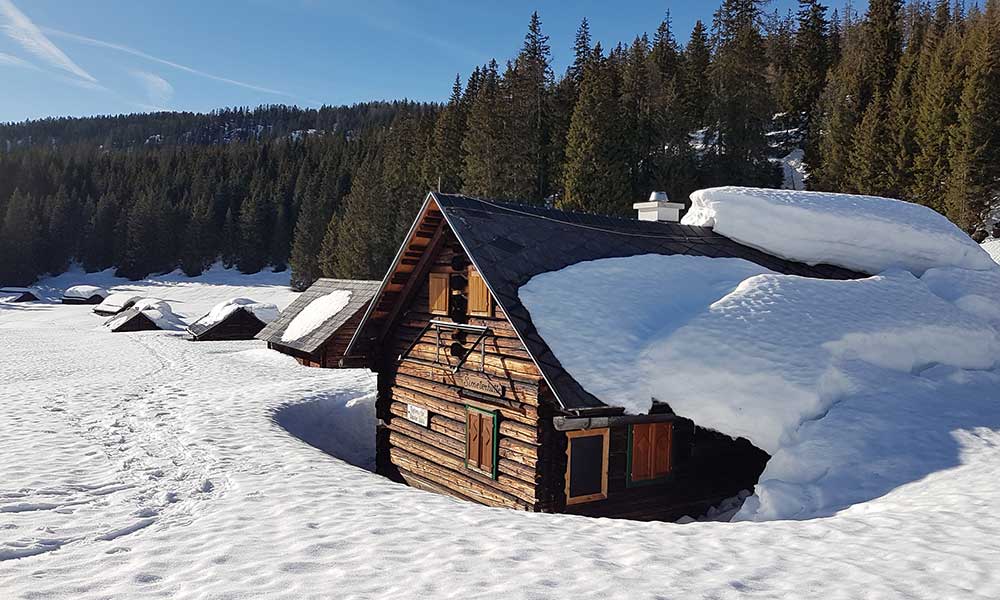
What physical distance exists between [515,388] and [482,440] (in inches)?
67.2

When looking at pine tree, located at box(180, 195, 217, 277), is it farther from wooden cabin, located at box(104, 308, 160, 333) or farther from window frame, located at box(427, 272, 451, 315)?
window frame, located at box(427, 272, 451, 315)

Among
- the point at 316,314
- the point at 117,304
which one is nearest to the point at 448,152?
the point at 117,304

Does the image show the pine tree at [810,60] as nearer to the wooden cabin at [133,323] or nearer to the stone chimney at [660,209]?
the stone chimney at [660,209]

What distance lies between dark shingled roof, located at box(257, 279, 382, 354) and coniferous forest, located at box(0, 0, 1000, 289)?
2247 centimetres

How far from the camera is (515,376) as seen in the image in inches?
472

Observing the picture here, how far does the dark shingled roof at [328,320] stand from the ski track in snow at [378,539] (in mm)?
9777

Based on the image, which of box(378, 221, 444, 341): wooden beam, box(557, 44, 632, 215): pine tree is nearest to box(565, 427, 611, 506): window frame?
box(378, 221, 444, 341): wooden beam

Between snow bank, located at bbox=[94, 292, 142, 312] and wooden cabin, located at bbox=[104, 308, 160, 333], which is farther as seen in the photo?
snow bank, located at bbox=[94, 292, 142, 312]

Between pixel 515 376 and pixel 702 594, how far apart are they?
630 cm

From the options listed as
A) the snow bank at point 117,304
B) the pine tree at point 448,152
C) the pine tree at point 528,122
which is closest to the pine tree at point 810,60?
the pine tree at point 528,122

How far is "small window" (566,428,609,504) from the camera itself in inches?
461

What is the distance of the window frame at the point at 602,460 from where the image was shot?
11.7 m

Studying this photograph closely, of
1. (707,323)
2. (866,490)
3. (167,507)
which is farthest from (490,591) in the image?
(707,323)

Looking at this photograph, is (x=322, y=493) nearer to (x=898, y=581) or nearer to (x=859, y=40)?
(x=898, y=581)
